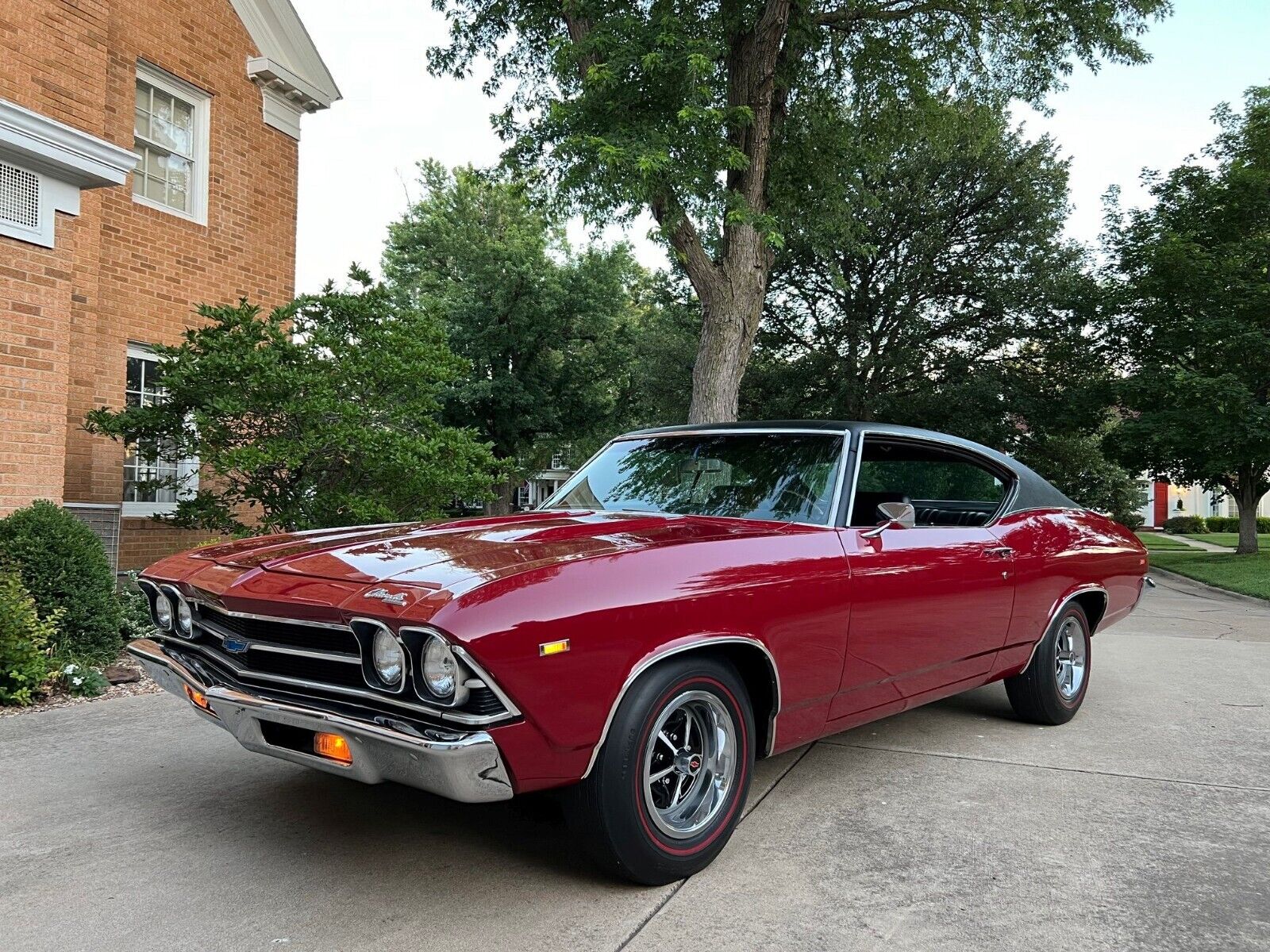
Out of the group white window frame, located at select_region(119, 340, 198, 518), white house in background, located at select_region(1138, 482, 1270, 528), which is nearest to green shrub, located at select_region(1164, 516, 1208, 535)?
white house in background, located at select_region(1138, 482, 1270, 528)

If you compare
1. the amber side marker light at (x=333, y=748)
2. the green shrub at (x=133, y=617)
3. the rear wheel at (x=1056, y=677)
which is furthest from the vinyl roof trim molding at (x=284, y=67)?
the amber side marker light at (x=333, y=748)

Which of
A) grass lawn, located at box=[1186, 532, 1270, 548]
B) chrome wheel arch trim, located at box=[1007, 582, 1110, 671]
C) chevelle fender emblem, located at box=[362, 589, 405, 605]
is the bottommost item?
grass lawn, located at box=[1186, 532, 1270, 548]

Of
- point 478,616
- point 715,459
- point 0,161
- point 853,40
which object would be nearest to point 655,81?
point 853,40

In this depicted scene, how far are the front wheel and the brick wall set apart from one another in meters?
6.24

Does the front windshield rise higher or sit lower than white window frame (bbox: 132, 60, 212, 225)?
lower

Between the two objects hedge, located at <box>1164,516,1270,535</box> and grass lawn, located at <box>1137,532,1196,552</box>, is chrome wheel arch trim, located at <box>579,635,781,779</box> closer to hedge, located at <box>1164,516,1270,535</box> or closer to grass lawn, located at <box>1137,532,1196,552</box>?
grass lawn, located at <box>1137,532,1196,552</box>

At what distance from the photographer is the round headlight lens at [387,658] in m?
2.60

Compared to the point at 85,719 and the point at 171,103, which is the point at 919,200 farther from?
the point at 85,719

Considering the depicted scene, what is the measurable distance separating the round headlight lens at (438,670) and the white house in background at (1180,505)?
1818 inches

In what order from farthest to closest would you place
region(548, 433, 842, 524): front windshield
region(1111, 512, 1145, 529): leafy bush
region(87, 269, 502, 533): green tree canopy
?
region(1111, 512, 1145, 529): leafy bush → region(87, 269, 502, 533): green tree canopy → region(548, 433, 842, 524): front windshield

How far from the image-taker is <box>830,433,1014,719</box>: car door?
374cm

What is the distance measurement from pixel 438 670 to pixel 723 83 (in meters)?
11.7

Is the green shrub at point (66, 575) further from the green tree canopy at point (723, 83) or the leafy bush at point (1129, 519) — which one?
the leafy bush at point (1129, 519)

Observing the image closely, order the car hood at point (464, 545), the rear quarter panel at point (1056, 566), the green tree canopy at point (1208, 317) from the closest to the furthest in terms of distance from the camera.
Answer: the car hood at point (464, 545) → the rear quarter panel at point (1056, 566) → the green tree canopy at point (1208, 317)
